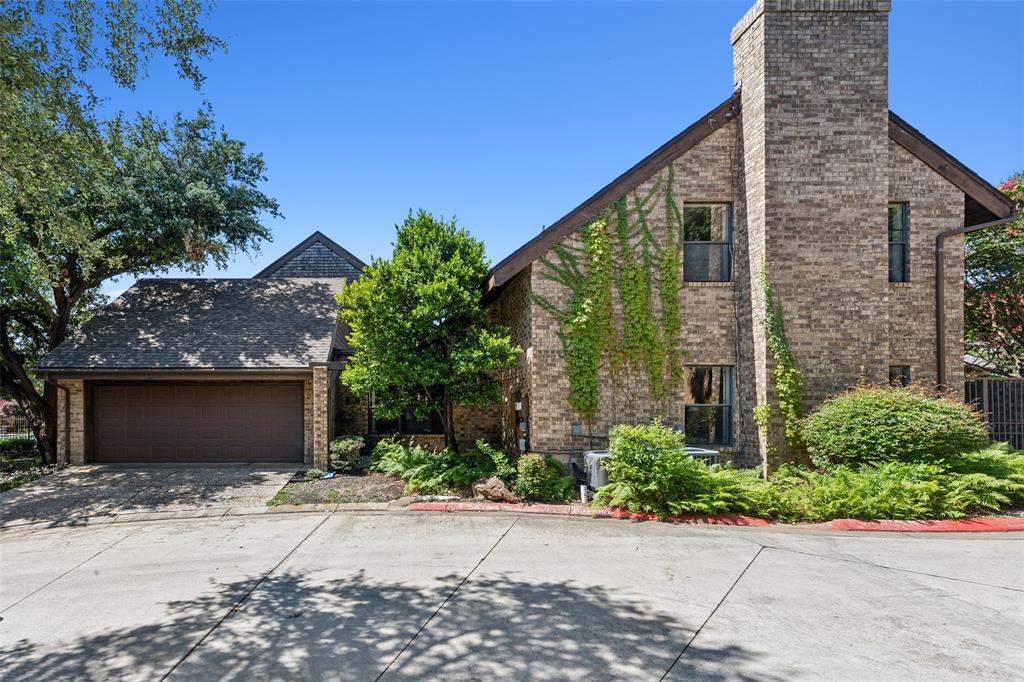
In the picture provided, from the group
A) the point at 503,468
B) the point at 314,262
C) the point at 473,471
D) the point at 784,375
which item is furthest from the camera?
the point at 314,262

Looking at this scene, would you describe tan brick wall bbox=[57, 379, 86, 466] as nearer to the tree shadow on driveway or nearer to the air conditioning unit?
the tree shadow on driveway

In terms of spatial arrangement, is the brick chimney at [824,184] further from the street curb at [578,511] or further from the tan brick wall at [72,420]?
the tan brick wall at [72,420]

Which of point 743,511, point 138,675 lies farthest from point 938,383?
point 138,675

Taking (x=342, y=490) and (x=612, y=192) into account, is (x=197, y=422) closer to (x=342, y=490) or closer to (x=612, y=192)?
(x=342, y=490)

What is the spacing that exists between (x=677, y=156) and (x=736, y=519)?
721 cm

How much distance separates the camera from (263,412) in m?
13.8

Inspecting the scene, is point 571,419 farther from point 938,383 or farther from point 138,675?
point 138,675

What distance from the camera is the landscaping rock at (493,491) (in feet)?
31.7

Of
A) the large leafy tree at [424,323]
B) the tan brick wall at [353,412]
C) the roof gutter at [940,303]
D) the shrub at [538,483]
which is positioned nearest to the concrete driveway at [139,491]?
the tan brick wall at [353,412]

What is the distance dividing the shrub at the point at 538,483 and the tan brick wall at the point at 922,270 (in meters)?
7.17

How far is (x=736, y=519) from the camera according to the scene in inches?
338

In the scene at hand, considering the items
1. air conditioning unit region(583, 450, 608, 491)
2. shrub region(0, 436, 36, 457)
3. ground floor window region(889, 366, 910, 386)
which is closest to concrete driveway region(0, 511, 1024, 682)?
air conditioning unit region(583, 450, 608, 491)

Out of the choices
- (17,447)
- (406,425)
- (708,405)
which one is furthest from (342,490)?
(17,447)

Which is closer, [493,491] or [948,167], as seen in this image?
[493,491]
